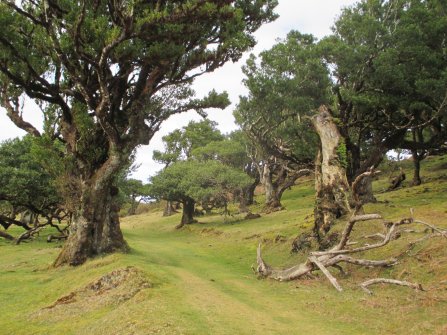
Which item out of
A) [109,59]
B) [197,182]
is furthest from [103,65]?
[197,182]

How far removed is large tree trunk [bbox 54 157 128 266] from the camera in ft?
61.3

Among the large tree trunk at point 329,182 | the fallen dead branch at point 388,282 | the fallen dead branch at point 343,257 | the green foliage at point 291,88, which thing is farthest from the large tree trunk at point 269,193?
the fallen dead branch at point 388,282

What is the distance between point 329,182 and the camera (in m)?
20.3

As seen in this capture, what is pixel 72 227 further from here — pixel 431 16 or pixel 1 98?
pixel 431 16

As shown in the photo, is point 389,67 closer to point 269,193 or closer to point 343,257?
point 343,257

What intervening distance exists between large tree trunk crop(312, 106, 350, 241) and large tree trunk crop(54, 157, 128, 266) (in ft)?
34.4

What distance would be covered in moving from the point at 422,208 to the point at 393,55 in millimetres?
9825

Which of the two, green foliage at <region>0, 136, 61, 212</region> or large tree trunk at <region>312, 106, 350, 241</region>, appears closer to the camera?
large tree trunk at <region>312, 106, 350, 241</region>

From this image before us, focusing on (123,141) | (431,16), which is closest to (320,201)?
(123,141)

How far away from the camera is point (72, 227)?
63.1ft

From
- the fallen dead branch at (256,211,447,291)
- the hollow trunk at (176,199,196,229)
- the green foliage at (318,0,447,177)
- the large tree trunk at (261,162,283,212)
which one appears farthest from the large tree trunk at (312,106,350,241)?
the hollow trunk at (176,199,196,229)

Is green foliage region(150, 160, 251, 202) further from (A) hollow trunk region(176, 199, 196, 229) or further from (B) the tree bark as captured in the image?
(B) the tree bark

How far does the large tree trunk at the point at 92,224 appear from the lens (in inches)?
735

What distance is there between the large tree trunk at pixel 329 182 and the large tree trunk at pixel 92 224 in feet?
34.4
